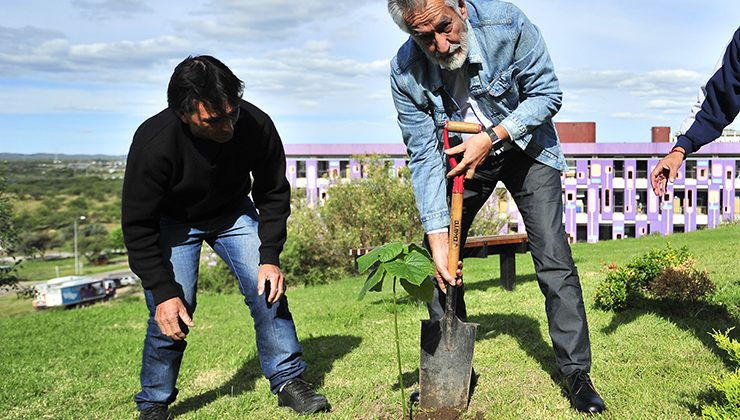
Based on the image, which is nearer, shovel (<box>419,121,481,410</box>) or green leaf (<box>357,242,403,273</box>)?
green leaf (<box>357,242,403,273</box>)

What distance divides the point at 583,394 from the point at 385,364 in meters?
1.58

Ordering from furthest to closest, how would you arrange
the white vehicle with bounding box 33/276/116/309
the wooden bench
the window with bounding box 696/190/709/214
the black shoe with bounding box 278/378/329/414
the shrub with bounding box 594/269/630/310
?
the white vehicle with bounding box 33/276/116/309, the window with bounding box 696/190/709/214, the wooden bench, the shrub with bounding box 594/269/630/310, the black shoe with bounding box 278/378/329/414

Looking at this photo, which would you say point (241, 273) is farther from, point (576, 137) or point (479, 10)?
point (576, 137)

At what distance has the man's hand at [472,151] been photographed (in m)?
3.11

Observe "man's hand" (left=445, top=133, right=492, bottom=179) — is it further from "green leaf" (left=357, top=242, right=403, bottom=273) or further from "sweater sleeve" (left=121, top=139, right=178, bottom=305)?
"sweater sleeve" (left=121, top=139, right=178, bottom=305)

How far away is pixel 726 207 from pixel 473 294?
3805 centimetres

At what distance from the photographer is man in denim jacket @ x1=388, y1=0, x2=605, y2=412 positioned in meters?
3.19

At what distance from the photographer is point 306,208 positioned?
22.3m

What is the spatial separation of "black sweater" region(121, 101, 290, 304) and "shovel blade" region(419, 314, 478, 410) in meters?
0.98

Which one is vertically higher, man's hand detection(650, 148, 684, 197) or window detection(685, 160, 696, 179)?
man's hand detection(650, 148, 684, 197)

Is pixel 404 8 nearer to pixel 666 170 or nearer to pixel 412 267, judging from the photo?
pixel 412 267

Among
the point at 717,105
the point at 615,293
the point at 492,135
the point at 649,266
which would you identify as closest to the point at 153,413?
the point at 492,135

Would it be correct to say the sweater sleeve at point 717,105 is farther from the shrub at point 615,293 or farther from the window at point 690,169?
the window at point 690,169

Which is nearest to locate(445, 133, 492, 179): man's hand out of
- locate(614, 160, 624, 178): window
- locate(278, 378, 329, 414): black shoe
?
locate(278, 378, 329, 414): black shoe
